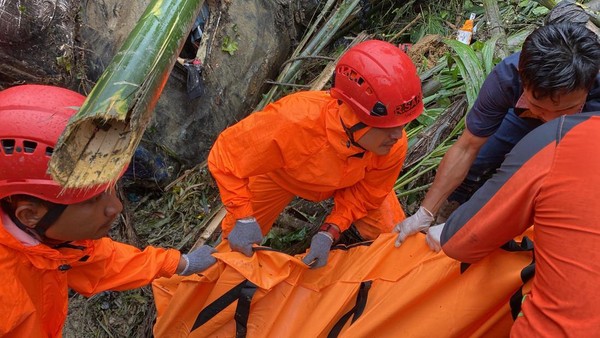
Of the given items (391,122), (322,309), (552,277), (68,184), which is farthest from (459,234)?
(68,184)

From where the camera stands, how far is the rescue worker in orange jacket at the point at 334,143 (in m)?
2.27

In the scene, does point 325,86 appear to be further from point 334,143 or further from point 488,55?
point 334,143

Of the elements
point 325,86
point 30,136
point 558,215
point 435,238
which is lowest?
point 325,86

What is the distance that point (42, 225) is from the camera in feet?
5.87

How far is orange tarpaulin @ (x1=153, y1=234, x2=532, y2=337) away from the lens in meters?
1.98

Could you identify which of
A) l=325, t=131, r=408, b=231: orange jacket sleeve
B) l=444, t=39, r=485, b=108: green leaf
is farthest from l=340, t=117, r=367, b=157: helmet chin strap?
l=444, t=39, r=485, b=108: green leaf

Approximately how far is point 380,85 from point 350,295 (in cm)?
94

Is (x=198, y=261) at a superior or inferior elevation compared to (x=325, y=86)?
inferior

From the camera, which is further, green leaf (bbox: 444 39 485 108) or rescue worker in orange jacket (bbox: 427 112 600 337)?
green leaf (bbox: 444 39 485 108)

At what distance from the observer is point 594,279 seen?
4.54 ft

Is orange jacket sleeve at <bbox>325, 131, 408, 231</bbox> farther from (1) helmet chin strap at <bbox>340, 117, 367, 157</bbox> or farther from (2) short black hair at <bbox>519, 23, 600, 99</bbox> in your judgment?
(2) short black hair at <bbox>519, 23, 600, 99</bbox>

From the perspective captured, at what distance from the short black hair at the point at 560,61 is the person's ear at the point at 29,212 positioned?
181 centimetres

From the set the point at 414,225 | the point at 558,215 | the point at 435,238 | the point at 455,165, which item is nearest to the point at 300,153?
the point at 414,225

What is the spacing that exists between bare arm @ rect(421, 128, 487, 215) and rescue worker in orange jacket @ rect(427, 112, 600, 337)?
1.13 metres
